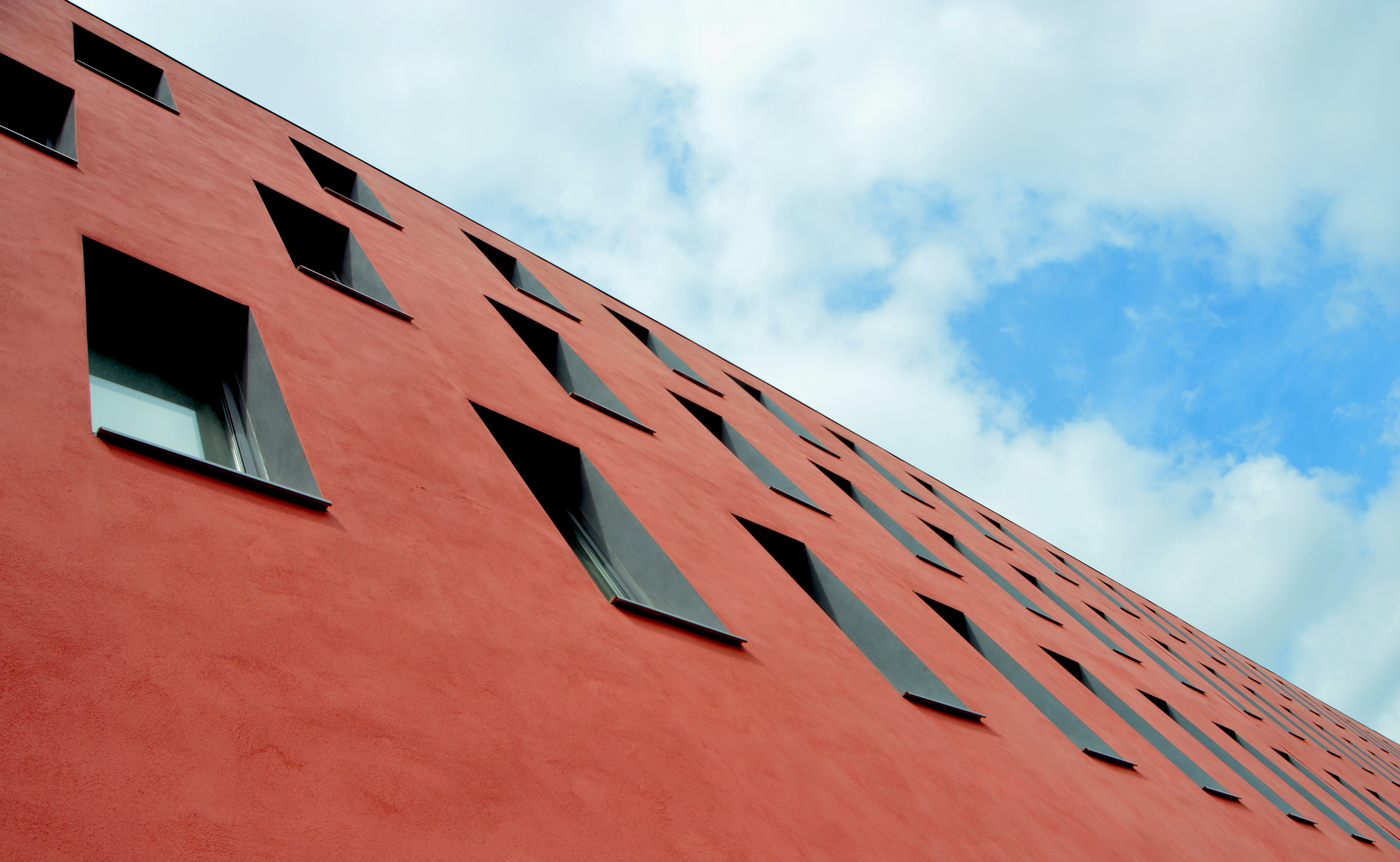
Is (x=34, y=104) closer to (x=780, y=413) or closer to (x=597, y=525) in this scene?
(x=597, y=525)

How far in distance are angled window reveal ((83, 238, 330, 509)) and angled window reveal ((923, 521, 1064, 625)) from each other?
1304 centimetres

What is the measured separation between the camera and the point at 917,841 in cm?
471

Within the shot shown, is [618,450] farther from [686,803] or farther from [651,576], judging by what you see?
[686,803]

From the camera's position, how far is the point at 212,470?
Result: 150 inches

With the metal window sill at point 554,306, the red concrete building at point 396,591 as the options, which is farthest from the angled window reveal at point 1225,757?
the metal window sill at point 554,306

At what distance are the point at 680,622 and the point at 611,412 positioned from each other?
356 cm

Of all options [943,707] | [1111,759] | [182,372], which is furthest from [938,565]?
[182,372]

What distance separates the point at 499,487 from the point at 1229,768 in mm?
13754

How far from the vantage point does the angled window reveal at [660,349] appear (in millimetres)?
14594

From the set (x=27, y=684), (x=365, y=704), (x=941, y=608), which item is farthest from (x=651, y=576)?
(x=941, y=608)

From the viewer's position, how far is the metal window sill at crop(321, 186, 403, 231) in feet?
32.3

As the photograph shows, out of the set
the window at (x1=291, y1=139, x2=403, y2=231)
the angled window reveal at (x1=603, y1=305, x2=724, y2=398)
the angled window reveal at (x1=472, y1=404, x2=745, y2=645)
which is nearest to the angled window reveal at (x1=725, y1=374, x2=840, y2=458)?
the angled window reveal at (x1=603, y1=305, x2=724, y2=398)

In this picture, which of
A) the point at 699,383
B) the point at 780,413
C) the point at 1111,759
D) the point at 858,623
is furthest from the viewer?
the point at 780,413

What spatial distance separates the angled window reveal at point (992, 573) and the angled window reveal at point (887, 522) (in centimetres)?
193
